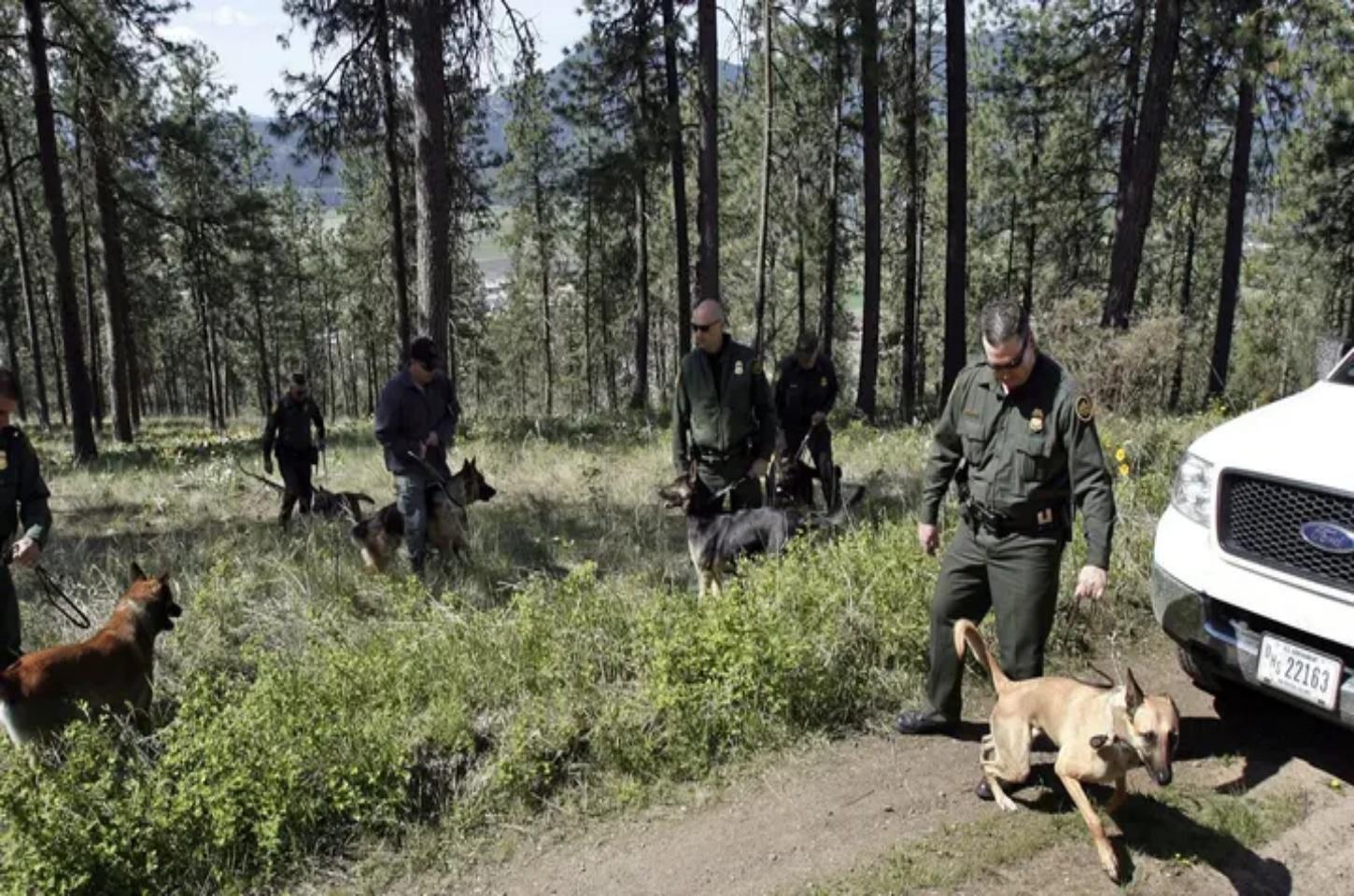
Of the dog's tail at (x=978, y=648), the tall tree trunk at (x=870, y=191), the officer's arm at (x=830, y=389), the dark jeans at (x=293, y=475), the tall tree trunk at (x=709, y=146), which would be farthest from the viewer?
the tall tree trunk at (x=870, y=191)

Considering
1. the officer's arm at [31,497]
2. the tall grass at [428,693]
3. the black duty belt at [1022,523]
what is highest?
the officer's arm at [31,497]

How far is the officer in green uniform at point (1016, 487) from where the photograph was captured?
11.1 ft

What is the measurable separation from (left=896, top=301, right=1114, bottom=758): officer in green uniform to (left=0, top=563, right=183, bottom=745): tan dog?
388cm

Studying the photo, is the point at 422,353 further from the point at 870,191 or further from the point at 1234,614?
the point at 870,191

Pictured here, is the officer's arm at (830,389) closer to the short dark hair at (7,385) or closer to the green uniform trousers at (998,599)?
the green uniform trousers at (998,599)

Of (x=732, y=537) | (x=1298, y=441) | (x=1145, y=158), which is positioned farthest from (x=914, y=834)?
(x=1145, y=158)

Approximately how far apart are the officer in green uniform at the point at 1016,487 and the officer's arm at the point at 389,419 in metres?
4.05

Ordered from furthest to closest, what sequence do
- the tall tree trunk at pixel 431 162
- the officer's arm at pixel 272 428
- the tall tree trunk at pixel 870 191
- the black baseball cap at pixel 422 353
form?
the tall tree trunk at pixel 870 191 < the tall tree trunk at pixel 431 162 < the officer's arm at pixel 272 428 < the black baseball cap at pixel 422 353

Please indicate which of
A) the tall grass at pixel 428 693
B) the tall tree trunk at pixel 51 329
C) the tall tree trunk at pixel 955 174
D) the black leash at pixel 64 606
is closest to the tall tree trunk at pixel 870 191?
the tall tree trunk at pixel 955 174

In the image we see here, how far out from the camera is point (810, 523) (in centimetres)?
617

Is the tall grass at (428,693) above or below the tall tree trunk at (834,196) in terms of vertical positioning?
below

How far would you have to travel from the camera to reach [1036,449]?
3488mm

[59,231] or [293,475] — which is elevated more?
[59,231]

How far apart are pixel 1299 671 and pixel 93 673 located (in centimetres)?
511
